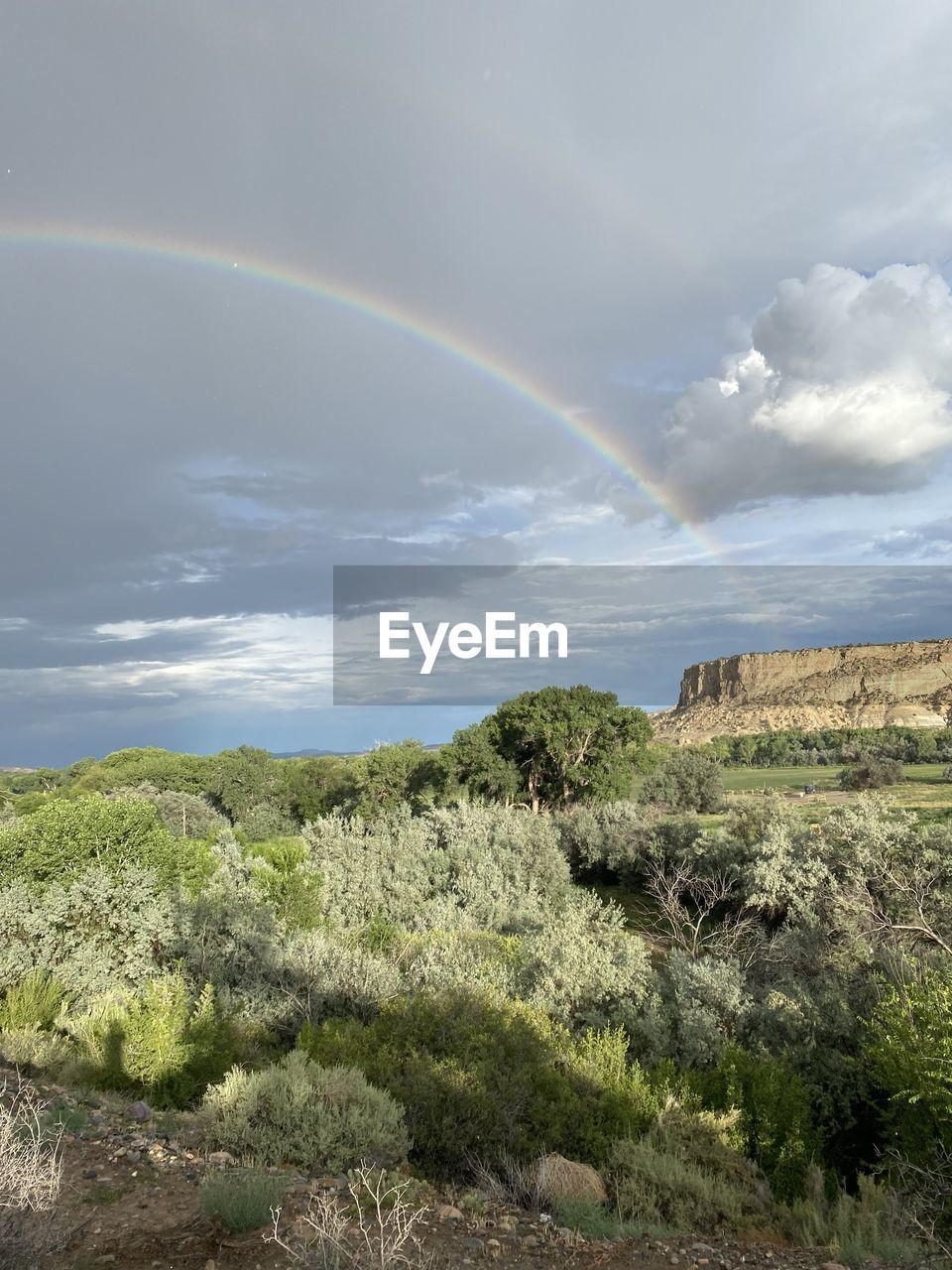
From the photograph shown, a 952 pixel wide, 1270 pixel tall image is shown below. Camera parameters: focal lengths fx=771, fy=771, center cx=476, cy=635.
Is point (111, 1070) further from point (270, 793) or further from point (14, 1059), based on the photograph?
point (270, 793)

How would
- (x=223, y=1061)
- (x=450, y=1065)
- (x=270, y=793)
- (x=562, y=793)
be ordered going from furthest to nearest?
(x=270, y=793) < (x=562, y=793) < (x=223, y=1061) < (x=450, y=1065)

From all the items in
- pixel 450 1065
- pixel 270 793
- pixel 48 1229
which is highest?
pixel 48 1229

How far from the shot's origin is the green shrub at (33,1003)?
13031mm

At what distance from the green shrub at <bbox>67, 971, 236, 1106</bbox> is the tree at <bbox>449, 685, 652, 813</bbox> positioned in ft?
84.8

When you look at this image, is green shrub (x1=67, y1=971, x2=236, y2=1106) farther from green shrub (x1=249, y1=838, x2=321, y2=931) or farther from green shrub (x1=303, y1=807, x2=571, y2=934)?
green shrub (x1=303, y1=807, x2=571, y2=934)

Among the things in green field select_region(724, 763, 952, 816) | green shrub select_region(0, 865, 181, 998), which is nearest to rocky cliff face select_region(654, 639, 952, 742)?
green field select_region(724, 763, 952, 816)

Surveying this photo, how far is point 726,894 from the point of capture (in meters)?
22.8

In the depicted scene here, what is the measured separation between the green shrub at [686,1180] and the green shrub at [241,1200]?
3.18 meters

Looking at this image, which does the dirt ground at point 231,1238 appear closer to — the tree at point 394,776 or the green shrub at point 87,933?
the green shrub at point 87,933

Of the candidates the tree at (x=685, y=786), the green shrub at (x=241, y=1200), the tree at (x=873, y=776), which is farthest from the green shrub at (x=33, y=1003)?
the tree at (x=873, y=776)

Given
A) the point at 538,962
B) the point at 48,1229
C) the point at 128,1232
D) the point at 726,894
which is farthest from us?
the point at 726,894

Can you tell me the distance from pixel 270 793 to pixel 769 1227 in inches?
1951

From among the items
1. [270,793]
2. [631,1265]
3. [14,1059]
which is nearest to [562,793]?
[270,793]

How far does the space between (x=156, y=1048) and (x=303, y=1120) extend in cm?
473
